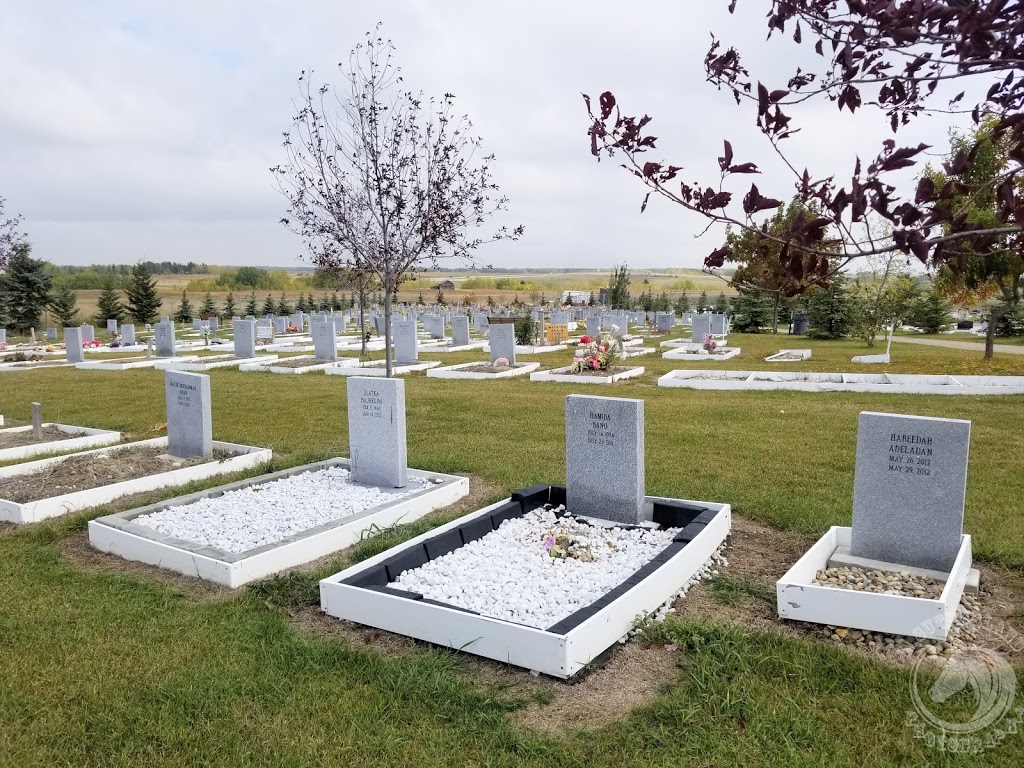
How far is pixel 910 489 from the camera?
15.1 ft

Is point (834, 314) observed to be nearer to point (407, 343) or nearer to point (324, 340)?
point (407, 343)

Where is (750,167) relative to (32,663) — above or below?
above

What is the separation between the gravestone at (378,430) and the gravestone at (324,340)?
12463 mm

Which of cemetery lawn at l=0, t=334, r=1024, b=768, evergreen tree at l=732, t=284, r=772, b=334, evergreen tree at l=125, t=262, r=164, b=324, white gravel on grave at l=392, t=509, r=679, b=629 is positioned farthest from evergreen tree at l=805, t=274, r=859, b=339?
evergreen tree at l=125, t=262, r=164, b=324

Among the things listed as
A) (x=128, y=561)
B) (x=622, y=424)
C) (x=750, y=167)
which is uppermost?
(x=750, y=167)

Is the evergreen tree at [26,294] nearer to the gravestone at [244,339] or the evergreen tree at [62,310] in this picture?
the evergreen tree at [62,310]

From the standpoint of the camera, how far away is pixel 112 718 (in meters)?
3.24

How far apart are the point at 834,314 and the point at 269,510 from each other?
2696 cm

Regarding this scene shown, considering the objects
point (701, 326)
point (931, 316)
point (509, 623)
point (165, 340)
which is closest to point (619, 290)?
point (931, 316)

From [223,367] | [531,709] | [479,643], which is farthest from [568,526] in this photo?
[223,367]

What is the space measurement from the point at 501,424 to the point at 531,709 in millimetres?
6798

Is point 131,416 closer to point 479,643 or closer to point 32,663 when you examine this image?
point 32,663

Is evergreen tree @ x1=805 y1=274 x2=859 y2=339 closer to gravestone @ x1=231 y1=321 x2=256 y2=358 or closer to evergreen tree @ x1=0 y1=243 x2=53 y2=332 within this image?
gravestone @ x1=231 y1=321 x2=256 y2=358

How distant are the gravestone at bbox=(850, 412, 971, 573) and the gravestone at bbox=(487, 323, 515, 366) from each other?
1291 cm
